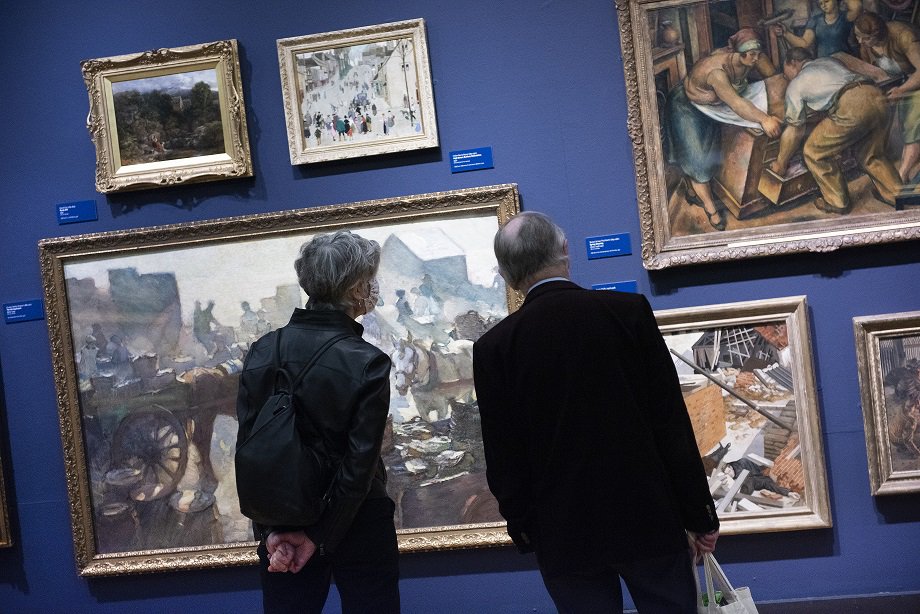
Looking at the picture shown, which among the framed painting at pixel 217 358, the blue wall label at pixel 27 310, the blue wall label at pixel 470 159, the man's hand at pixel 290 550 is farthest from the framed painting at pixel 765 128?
the blue wall label at pixel 27 310

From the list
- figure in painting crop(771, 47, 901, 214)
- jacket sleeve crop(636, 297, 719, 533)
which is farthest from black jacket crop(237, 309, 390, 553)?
figure in painting crop(771, 47, 901, 214)

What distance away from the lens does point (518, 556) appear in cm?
547

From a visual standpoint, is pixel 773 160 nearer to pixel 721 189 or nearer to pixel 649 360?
pixel 721 189

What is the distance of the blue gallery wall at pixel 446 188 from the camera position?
5168 mm

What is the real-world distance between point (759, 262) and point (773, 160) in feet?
1.87

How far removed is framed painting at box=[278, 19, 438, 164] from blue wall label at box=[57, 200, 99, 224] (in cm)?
137

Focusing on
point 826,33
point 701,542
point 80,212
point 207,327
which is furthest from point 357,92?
point 701,542

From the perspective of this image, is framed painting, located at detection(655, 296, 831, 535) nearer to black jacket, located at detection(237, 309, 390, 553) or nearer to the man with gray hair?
the man with gray hair

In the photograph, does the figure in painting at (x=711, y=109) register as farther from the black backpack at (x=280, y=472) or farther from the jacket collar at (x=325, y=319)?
the black backpack at (x=280, y=472)

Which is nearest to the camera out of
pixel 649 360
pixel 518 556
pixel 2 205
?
pixel 649 360

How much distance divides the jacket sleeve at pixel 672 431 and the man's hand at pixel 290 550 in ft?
4.18

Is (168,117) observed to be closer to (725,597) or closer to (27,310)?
(27,310)

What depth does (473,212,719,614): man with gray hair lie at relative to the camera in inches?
117

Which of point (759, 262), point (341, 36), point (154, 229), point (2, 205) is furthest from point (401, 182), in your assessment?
point (2, 205)
